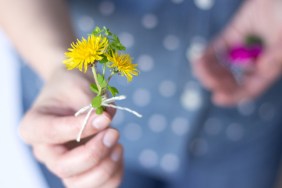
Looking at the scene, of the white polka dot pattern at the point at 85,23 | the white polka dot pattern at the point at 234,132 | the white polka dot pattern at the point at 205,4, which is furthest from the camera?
the white polka dot pattern at the point at 234,132

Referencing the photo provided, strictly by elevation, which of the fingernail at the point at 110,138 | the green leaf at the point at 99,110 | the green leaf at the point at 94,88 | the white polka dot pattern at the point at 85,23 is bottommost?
the fingernail at the point at 110,138

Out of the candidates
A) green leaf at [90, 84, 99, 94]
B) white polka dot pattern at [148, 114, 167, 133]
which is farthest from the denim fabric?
green leaf at [90, 84, 99, 94]

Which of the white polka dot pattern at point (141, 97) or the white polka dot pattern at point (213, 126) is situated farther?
the white polka dot pattern at point (213, 126)

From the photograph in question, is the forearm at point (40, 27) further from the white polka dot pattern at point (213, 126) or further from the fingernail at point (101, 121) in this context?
the white polka dot pattern at point (213, 126)

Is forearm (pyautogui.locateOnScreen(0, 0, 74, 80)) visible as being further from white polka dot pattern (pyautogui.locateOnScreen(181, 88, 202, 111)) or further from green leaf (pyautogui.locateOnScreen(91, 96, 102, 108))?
white polka dot pattern (pyautogui.locateOnScreen(181, 88, 202, 111))

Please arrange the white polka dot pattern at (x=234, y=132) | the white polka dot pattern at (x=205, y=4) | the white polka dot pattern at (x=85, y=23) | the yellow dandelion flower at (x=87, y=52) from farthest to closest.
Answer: the white polka dot pattern at (x=234, y=132)
the white polka dot pattern at (x=205, y=4)
the white polka dot pattern at (x=85, y=23)
the yellow dandelion flower at (x=87, y=52)

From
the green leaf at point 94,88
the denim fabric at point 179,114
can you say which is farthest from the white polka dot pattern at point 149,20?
the green leaf at point 94,88

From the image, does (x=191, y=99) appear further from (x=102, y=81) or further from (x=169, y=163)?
(x=102, y=81)
